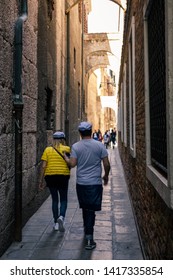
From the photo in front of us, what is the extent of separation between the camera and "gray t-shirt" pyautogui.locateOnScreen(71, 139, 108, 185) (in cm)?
439

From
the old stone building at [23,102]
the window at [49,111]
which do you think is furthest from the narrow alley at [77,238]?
the window at [49,111]

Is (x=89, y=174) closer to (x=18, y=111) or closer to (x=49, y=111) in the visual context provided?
(x=18, y=111)

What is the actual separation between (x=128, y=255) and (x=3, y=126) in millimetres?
2221

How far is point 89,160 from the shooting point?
4.40 m

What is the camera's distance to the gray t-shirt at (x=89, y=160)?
439 centimetres

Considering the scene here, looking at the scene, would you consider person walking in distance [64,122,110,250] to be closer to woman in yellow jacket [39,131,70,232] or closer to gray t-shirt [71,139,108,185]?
gray t-shirt [71,139,108,185]

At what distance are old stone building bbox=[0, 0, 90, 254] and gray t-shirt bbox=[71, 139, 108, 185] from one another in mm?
929

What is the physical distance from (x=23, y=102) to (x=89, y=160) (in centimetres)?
167

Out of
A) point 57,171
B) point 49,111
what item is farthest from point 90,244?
point 49,111

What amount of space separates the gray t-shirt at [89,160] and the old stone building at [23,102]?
93 cm

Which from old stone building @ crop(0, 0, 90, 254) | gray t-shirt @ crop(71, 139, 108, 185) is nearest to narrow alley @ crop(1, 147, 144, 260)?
old stone building @ crop(0, 0, 90, 254)

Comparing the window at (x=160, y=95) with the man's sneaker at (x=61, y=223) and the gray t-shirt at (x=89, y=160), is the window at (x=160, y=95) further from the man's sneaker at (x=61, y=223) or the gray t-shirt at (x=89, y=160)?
the man's sneaker at (x=61, y=223)

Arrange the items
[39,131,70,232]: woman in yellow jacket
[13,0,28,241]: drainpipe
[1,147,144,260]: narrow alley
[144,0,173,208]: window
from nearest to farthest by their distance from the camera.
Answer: [144,0,173,208]: window < [1,147,144,260]: narrow alley < [13,0,28,241]: drainpipe < [39,131,70,232]: woman in yellow jacket

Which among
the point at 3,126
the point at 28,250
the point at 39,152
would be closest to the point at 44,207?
the point at 39,152
